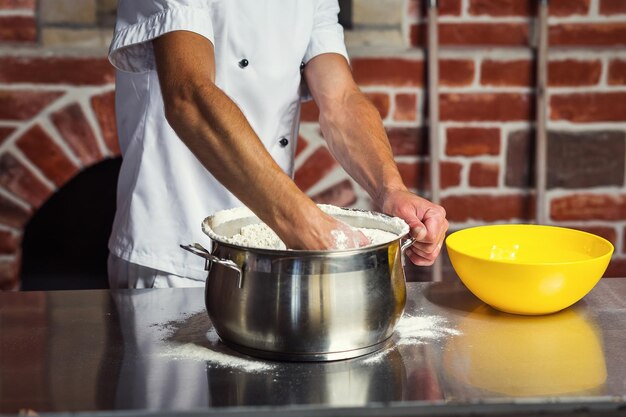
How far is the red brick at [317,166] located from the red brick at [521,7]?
1.78 feet

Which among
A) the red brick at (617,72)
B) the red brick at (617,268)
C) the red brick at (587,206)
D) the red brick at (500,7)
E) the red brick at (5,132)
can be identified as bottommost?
the red brick at (617,268)

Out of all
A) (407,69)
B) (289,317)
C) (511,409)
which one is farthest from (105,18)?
(511,409)

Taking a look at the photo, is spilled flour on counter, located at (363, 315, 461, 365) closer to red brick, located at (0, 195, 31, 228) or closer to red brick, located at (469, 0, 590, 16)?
red brick, located at (469, 0, 590, 16)

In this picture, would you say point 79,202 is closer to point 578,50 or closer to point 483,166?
point 483,166

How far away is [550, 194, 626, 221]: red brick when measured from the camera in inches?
90.1

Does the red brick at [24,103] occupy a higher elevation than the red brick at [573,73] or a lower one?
lower

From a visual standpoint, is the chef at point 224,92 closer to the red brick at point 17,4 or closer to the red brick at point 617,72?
the red brick at point 17,4

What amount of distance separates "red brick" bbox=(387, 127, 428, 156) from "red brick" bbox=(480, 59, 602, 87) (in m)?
0.22

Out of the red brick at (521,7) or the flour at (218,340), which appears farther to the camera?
the red brick at (521,7)

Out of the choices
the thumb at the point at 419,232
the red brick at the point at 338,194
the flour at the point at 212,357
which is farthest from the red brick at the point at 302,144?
the flour at the point at 212,357

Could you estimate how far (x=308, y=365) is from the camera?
1029 mm

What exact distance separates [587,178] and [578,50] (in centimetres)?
35

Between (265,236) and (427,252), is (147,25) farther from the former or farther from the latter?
(427,252)

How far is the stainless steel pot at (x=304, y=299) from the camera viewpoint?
0.99 metres
